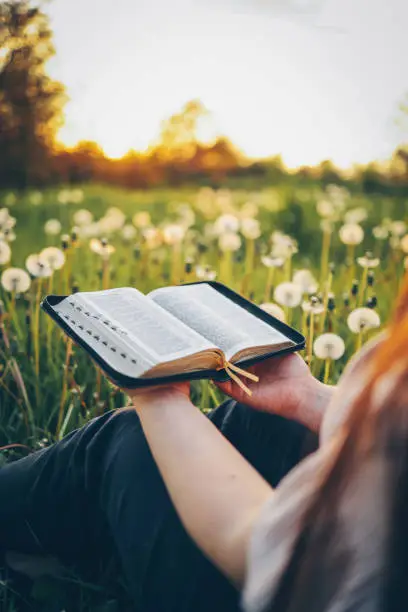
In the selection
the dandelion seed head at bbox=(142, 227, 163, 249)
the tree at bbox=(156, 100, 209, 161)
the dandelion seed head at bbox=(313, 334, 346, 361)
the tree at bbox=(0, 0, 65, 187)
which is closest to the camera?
the dandelion seed head at bbox=(313, 334, 346, 361)

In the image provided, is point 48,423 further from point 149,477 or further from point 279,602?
point 279,602

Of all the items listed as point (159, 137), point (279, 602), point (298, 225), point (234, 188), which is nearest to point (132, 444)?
point (279, 602)

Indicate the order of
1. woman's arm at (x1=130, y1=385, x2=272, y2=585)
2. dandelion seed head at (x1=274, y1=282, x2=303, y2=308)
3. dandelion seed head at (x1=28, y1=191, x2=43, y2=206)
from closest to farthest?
1. woman's arm at (x1=130, y1=385, x2=272, y2=585)
2. dandelion seed head at (x1=274, y1=282, x2=303, y2=308)
3. dandelion seed head at (x1=28, y1=191, x2=43, y2=206)

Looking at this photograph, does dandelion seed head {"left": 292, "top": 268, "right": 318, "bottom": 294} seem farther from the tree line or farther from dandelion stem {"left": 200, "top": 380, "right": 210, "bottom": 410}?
the tree line

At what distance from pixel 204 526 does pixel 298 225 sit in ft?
11.0

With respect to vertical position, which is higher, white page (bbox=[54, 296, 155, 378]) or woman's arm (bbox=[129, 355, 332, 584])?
white page (bbox=[54, 296, 155, 378])

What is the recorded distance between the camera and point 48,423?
148 centimetres

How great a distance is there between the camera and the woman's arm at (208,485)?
2.05ft

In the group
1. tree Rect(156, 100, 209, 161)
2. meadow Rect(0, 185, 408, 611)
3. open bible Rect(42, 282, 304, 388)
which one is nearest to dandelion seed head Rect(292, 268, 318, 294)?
meadow Rect(0, 185, 408, 611)

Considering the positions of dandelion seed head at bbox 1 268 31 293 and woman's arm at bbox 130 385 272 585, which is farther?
dandelion seed head at bbox 1 268 31 293

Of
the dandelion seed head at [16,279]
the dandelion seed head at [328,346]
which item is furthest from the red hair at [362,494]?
the dandelion seed head at [16,279]

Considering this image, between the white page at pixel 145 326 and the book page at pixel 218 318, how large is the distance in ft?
0.22

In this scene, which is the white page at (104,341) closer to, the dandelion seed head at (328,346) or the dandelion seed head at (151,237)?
the dandelion seed head at (328,346)

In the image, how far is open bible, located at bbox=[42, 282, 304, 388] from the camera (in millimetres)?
836
